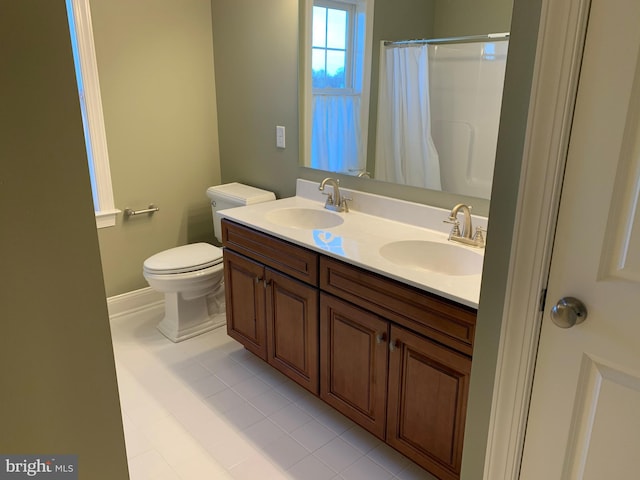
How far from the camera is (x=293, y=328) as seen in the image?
7.17 ft

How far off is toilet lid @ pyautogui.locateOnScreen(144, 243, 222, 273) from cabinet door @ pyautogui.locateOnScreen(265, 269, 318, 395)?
0.69m

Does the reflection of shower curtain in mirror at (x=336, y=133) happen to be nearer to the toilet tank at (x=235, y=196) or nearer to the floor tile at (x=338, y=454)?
the toilet tank at (x=235, y=196)

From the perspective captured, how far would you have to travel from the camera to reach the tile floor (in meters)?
1.92

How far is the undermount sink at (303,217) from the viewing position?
2479 mm

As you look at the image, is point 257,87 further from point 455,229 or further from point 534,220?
point 534,220

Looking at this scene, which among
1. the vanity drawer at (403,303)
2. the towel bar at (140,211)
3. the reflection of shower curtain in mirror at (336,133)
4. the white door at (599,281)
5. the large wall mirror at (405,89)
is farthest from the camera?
the towel bar at (140,211)

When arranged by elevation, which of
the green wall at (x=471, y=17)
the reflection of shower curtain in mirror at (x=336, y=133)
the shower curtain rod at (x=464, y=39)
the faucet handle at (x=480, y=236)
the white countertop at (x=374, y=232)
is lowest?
the white countertop at (x=374, y=232)

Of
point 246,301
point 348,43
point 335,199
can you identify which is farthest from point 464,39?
point 246,301

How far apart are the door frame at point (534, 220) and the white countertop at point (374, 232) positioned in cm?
28

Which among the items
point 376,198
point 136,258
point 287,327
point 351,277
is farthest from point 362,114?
point 136,258

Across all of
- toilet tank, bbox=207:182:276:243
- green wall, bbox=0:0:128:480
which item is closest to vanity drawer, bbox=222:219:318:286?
toilet tank, bbox=207:182:276:243

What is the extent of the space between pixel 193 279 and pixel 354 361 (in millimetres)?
1220

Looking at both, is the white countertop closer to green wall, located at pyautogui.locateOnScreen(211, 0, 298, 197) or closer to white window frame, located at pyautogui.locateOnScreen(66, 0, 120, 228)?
green wall, located at pyautogui.locateOnScreen(211, 0, 298, 197)

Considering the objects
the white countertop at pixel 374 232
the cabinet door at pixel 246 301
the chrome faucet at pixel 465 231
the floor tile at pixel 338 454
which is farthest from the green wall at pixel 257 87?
the floor tile at pixel 338 454
